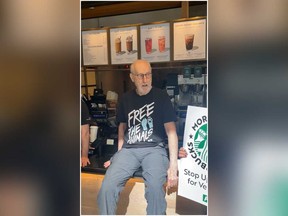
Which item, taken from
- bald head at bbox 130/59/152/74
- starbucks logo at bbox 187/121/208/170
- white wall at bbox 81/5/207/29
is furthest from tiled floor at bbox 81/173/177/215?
white wall at bbox 81/5/207/29

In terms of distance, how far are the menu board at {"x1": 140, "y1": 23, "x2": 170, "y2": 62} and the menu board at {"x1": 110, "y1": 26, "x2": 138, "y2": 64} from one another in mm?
21

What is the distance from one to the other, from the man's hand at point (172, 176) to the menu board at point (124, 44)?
293 mm

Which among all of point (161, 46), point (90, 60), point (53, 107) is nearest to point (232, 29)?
point (161, 46)

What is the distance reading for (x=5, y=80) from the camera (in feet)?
2.31

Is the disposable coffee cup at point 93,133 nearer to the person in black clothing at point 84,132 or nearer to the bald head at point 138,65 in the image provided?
the person in black clothing at point 84,132

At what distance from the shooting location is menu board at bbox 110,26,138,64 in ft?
2.29

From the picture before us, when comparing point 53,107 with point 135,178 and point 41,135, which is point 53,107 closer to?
point 41,135

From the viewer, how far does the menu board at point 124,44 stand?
0.70 metres

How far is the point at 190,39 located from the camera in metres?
0.68

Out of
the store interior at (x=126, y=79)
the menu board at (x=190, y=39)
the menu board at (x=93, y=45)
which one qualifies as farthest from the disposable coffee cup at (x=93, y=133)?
the menu board at (x=190, y=39)

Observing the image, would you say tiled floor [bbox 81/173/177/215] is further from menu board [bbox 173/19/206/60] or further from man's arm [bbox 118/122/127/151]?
menu board [bbox 173/19/206/60]

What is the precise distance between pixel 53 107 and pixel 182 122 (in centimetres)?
32

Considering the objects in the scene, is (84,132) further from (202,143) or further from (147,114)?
(202,143)

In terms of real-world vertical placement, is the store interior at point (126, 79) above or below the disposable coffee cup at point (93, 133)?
above
